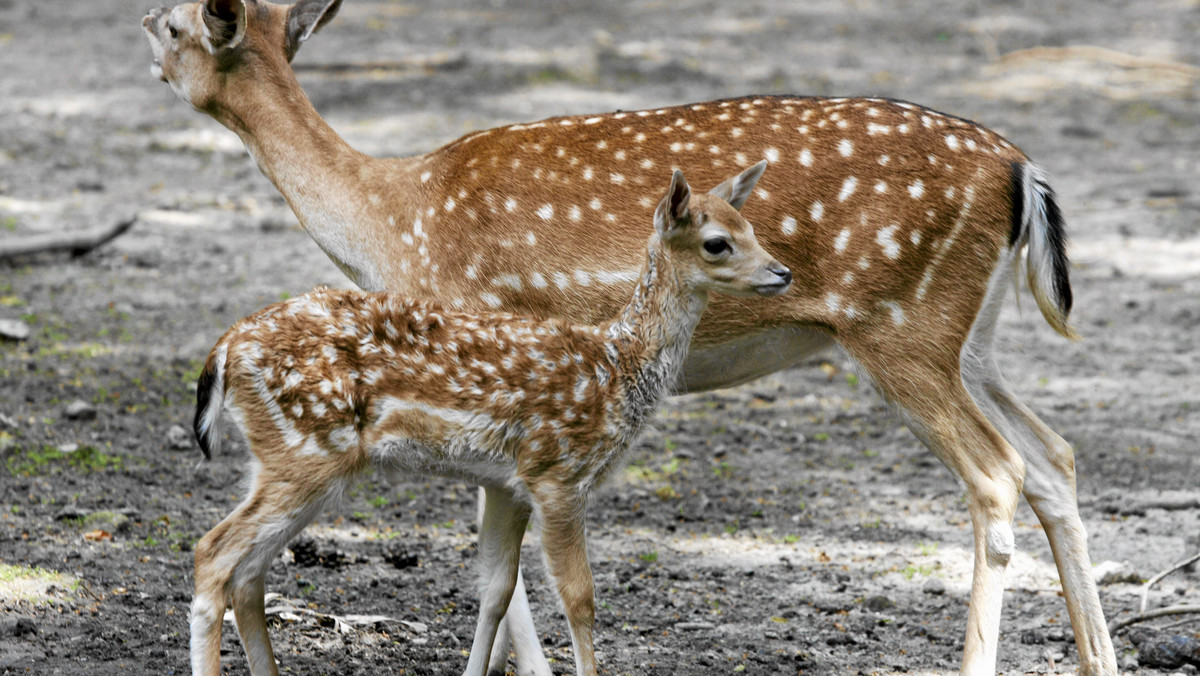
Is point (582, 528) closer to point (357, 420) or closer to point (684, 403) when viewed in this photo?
point (357, 420)

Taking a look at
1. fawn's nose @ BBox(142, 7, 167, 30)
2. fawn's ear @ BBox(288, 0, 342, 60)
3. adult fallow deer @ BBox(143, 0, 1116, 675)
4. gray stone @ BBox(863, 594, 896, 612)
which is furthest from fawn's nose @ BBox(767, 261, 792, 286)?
fawn's nose @ BBox(142, 7, 167, 30)

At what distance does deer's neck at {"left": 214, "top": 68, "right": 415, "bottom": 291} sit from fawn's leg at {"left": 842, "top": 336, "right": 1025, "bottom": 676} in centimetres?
186

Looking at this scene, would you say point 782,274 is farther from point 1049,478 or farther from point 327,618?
point 327,618

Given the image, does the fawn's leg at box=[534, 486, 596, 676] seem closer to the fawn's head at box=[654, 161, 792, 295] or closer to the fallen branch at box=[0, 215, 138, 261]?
the fawn's head at box=[654, 161, 792, 295]

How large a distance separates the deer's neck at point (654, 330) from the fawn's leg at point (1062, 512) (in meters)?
1.55

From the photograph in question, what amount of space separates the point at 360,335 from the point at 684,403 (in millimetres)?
3888

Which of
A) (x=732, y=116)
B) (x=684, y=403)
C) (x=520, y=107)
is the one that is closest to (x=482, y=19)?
(x=520, y=107)

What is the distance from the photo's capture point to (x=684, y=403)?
7.59m

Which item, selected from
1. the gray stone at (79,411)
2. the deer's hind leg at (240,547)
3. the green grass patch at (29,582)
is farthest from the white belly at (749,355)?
the gray stone at (79,411)

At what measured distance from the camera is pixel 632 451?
170 inches

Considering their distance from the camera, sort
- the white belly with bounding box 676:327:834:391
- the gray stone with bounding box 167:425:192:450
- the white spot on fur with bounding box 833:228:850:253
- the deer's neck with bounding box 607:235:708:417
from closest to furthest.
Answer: the deer's neck with bounding box 607:235:708:417 → the white spot on fur with bounding box 833:228:850:253 → the white belly with bounding box 676:327:834:391 → the gray stone with bounding box 167:425:192:450

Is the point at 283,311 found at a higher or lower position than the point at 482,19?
higher

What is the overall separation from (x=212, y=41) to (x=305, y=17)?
0.46 metres

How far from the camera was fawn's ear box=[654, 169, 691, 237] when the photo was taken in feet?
12.8
